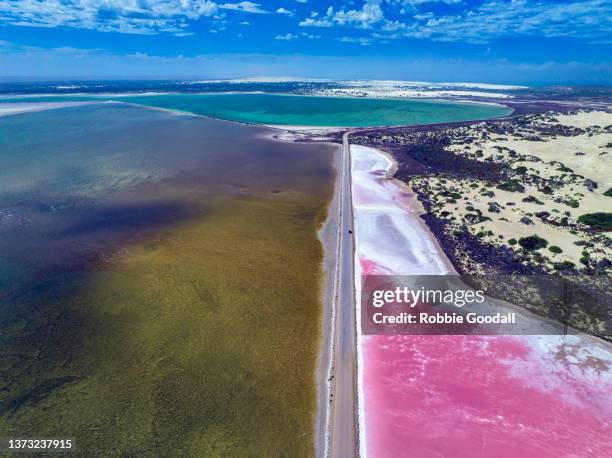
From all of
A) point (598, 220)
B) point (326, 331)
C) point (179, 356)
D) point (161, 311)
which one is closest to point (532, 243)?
point (598, 220)

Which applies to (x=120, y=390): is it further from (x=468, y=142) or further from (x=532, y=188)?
(x=468, y=142)

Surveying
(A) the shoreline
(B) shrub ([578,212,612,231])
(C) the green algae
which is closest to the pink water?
(A) the shoreline

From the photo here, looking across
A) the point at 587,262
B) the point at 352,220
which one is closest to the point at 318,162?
the point at 352,220

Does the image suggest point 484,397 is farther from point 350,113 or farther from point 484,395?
point 350,113

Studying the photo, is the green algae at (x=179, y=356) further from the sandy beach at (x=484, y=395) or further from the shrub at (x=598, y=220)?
the shrub at (x=598, y=220)

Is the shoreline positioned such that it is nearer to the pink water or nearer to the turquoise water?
the pink water
